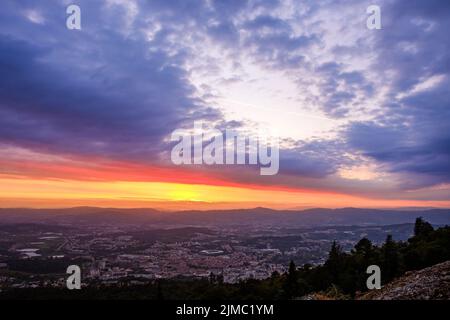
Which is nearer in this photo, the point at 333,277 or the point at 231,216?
the point at 333,277

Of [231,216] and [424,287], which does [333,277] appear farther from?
[231,216]

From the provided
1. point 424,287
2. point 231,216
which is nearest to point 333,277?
point 424,287

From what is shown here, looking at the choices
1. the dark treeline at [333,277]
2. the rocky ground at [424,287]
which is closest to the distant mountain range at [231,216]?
the dark treeline at [333,277]

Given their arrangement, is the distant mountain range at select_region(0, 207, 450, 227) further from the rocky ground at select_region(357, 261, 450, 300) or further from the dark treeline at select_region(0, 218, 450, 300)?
the rocky ground at select_region(357, 261, 450, 300)

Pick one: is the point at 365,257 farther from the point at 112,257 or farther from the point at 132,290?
the point at 112,257
